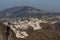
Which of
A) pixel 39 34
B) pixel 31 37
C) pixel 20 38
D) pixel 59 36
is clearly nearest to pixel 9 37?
pixel 20 38

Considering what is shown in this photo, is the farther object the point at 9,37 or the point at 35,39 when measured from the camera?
the point at 35,39

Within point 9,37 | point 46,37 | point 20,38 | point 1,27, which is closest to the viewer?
point 9,37

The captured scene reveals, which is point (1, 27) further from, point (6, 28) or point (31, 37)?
point (31, 37)

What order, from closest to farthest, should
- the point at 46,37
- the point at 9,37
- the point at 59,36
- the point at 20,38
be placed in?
the point at 9,37
the point at 20,38
the point at 46,37
the point at 59,36

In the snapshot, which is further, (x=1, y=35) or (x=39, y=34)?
(x=39, y=34)

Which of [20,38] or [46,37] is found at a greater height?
[20,38]

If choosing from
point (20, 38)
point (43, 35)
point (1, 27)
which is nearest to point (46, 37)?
point (43, 35)

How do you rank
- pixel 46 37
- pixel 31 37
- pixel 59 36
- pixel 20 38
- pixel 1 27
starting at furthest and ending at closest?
pixel 59 36, pixel 46 37, pixel 31 37, pixel 20 38, pixel 1 27

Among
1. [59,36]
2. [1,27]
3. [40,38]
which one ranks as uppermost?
[1,27]

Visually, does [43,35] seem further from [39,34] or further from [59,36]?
[59,36]
